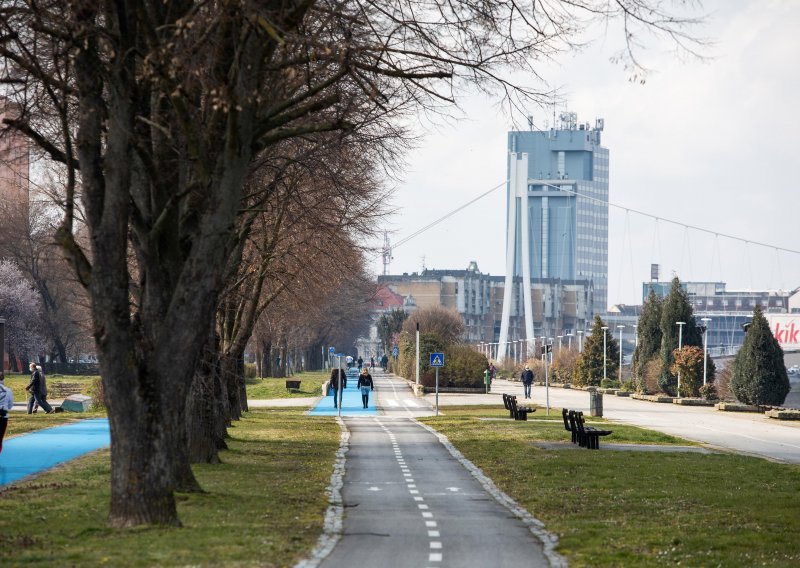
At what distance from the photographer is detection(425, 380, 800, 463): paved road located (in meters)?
32.3

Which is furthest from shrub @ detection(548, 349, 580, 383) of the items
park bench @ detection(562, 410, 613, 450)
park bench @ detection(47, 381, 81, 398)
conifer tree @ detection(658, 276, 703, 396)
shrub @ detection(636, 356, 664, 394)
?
park bench @ detection(562, 410, 613, 450)

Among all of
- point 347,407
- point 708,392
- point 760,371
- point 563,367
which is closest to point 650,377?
point 708,392

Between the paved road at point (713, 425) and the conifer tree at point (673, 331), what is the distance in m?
8.24

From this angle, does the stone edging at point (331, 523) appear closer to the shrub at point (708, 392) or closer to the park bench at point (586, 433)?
the park bench at point (586, 433)

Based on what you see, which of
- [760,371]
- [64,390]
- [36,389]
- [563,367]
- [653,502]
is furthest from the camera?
[563,367]

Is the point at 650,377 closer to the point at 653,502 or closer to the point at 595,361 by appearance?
the point at 595,361

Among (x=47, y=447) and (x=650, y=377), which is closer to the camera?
(x=47, y=447)

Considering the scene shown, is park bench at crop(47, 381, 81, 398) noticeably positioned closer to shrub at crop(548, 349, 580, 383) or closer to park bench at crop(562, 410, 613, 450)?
park bench at crop(562, 410, 613, 450)

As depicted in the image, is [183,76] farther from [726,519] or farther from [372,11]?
[726,519]

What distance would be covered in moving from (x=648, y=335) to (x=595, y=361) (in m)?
11.2

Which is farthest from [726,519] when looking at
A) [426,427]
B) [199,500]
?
[426,427]

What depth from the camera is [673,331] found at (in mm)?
76250

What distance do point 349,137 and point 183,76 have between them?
1062 cm

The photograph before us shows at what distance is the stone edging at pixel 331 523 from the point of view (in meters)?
11.8
